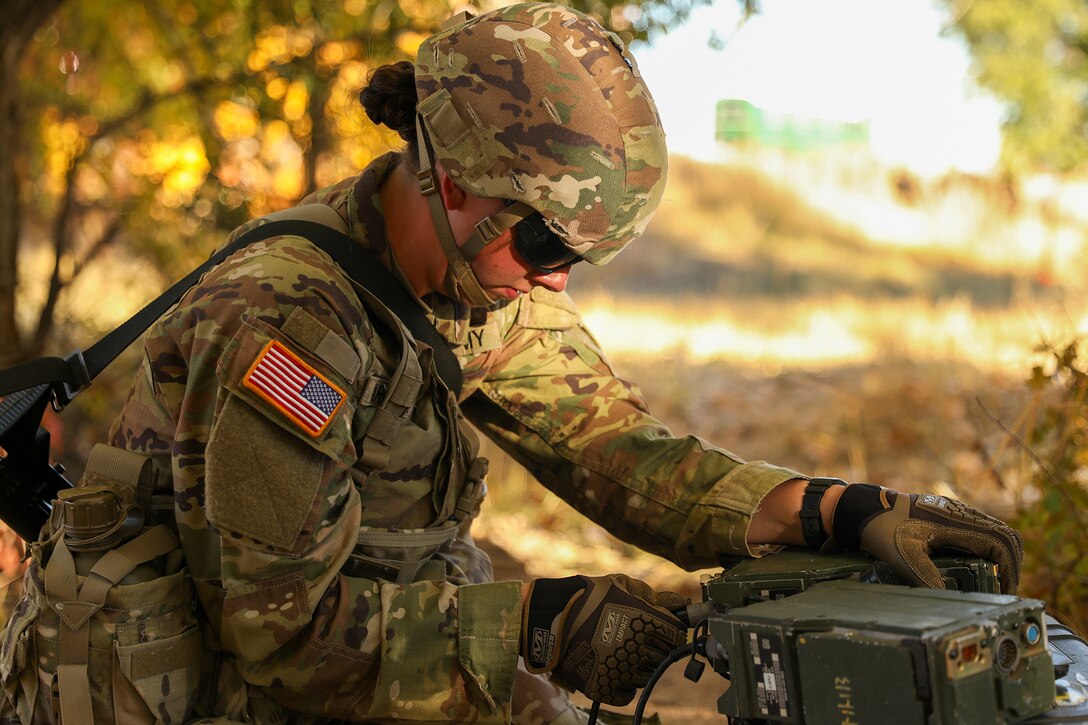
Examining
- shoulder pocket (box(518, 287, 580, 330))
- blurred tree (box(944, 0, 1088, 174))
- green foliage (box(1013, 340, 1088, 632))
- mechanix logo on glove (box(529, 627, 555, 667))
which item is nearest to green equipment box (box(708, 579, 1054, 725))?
mechanix logo on glove (box(529, 627, 555, 667))

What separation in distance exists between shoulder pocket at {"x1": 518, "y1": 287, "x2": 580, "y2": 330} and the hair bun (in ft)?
1.85

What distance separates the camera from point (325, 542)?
6.93 feet

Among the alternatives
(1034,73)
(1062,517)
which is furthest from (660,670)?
(1034,73)

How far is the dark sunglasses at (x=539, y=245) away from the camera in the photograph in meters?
2.34

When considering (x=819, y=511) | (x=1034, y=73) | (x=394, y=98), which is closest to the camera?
(x=819, y=511)

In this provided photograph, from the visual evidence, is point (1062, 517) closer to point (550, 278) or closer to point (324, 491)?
point (550, 278)

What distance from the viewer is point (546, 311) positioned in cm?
294

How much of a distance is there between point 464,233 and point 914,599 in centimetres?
118

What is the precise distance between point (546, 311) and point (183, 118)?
13.4 feet

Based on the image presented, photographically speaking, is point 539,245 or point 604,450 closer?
point 539,245

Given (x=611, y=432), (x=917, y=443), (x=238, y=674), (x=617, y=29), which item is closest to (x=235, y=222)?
(x=617, y=29)

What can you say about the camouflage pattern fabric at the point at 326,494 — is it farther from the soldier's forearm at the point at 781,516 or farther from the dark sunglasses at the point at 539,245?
the dark sunglasses at the point at 539,245

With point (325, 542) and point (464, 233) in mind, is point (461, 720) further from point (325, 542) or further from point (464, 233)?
point (464, 233)

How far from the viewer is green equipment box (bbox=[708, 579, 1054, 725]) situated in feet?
5.00
